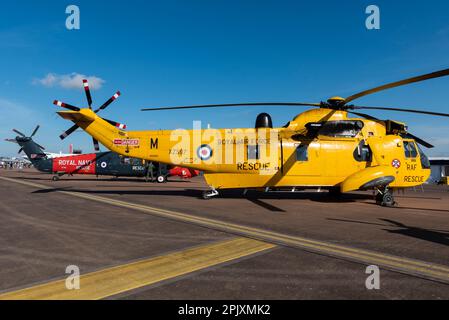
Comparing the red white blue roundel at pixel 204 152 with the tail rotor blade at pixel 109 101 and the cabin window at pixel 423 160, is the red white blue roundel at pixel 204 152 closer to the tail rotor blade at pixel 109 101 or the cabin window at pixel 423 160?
the tail rotor blade at pixel 109 101

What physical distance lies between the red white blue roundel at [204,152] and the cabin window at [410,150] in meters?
9.85

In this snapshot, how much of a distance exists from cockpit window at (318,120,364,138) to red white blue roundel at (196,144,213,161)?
559 cm

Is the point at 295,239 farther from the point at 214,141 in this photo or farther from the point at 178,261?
the point at 214,141

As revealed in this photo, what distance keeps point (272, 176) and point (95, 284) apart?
10.7 m

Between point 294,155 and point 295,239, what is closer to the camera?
point 295,239

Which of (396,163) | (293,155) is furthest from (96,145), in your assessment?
(396,163)

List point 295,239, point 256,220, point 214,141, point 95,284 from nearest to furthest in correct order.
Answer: point 95,284 < point 295,239 < point 256,220 < point 214,141

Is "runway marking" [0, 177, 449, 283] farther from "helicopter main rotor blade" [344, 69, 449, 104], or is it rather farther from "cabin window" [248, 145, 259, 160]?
"cabin window" [248, 145, 259, 160]

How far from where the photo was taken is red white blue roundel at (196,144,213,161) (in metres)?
14.1

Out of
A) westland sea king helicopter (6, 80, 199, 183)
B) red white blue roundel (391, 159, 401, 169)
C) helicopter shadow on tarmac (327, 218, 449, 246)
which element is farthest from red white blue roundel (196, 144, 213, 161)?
westland sea king helicopter (6, 80, 199, 183)

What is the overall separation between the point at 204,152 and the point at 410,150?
10.4 metres

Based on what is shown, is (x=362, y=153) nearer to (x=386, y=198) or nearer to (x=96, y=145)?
(x=386, y=198)

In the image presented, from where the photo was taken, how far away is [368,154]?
13.7 m
